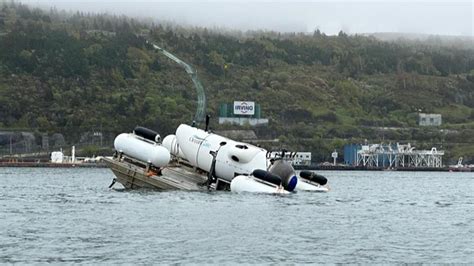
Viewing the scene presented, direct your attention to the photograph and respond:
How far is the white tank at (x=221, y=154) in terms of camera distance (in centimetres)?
7925

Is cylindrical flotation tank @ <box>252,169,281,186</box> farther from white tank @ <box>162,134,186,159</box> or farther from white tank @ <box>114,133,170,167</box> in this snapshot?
white tank @ <box>162,134,186,159</box>

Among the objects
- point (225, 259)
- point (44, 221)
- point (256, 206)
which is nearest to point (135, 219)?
point (44, 221)

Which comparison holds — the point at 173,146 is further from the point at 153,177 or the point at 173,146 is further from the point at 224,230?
the point at 224,230

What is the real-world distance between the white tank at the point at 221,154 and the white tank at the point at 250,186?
4.41 ft

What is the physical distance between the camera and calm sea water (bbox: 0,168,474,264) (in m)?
48.1

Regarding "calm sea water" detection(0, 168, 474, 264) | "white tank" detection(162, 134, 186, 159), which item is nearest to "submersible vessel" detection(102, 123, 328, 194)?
"calm sea water" detection(0, 168, 474, 264)

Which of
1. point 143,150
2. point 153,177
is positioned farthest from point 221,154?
point 143,150

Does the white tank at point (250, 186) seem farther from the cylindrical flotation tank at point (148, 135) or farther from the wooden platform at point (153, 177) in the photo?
the cylindrical flotation tank at point (148, 135)

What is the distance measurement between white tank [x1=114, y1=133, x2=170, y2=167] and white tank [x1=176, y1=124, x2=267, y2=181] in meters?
2.35

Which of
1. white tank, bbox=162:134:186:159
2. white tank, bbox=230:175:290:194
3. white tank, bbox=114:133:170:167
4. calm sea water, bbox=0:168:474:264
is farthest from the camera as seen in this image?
A: white tank, bbox=162:134:186:159

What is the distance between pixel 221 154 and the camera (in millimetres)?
79938

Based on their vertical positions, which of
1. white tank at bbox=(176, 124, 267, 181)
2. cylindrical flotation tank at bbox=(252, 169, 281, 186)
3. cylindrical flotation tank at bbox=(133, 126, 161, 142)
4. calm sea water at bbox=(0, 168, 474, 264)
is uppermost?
cylindrical flotation tank at bbox=(133, 126, 161, 142)

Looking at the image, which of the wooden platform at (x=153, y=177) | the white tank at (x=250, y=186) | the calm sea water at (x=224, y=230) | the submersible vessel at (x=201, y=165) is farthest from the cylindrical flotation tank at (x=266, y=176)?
the wooden platform at (x=153, y=177)

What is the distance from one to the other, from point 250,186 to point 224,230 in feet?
68.8
